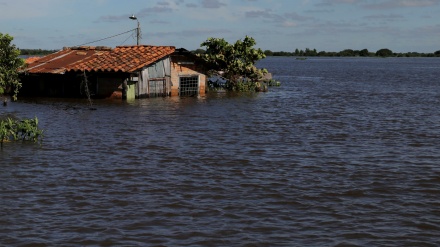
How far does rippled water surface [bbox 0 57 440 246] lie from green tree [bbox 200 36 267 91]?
17.8 m

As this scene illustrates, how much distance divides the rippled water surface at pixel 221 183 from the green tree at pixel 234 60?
58.5ft

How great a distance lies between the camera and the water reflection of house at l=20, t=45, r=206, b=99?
3797cm

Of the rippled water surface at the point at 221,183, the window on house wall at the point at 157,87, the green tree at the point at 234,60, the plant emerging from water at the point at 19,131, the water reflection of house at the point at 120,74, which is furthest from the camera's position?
the green tree at the point at 234,60

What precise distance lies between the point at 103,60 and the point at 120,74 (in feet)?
7.00

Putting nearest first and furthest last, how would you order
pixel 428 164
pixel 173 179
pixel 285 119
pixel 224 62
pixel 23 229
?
pixel 23 229
pixel 173 179
pixel 428 164
pixel 285 119
pixel 224 62

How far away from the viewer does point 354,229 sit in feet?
38.2

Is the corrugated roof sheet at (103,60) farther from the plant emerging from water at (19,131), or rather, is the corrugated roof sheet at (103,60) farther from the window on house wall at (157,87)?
the plant emerging from water at (19,131)

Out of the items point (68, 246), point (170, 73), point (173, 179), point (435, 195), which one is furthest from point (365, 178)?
point (170, 73)

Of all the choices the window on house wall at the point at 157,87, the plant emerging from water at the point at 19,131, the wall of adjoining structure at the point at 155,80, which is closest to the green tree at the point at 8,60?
the plant emerging from water at the point at 19,131

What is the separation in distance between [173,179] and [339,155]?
657cm

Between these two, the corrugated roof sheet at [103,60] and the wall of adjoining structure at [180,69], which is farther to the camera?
the wall of adjoining structure at [180,69]

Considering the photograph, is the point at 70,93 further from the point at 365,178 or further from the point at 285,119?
the point at 365,178

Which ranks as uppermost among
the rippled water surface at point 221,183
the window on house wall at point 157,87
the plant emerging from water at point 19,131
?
the window on house wall at point 157,87

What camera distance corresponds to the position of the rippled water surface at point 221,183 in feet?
37.4
